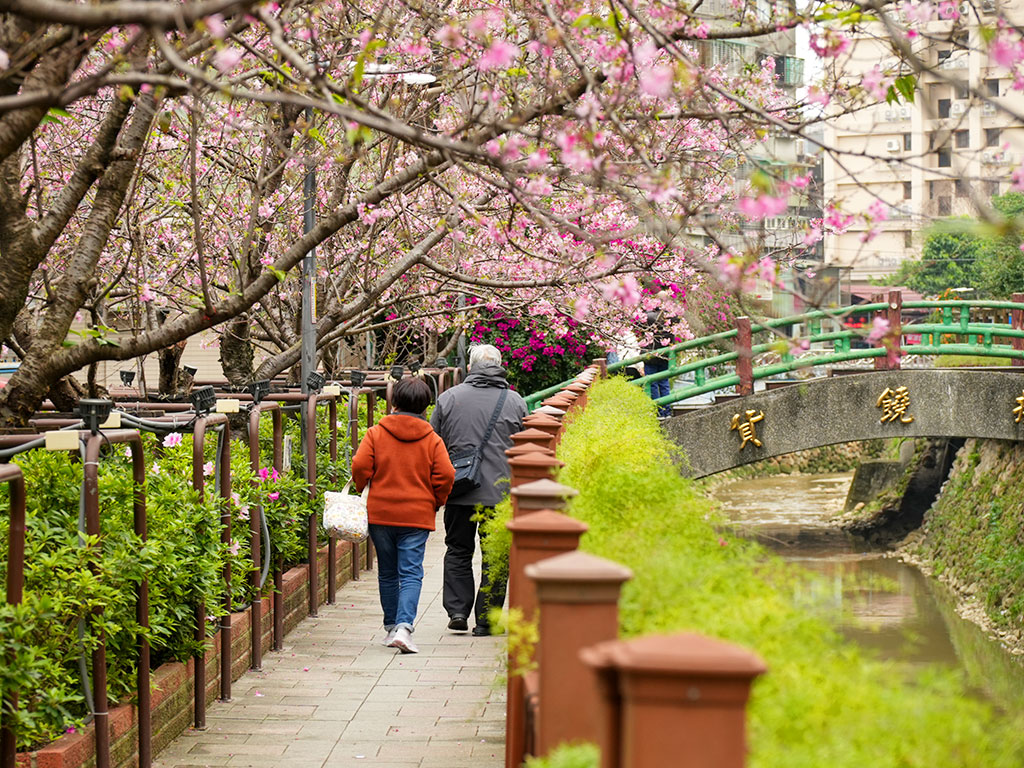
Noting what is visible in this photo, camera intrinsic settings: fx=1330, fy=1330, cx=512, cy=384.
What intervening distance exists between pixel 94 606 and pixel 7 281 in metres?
1.71

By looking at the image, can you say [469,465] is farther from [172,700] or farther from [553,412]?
[172,700]

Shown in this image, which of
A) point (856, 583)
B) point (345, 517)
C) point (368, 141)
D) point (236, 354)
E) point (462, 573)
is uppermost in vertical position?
point (368, 141)

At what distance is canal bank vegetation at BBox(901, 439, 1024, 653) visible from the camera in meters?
19.7

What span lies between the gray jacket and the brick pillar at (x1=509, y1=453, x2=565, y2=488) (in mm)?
3105

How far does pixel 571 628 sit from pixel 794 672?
44 cm

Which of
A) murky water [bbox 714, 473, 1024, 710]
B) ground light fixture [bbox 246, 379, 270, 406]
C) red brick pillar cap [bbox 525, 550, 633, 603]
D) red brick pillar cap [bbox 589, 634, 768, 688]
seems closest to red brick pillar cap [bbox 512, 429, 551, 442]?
murky water [bbox 714, 473, 1024, 710]

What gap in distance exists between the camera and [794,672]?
2496mm

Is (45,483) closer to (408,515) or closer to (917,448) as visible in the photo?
(408,515)

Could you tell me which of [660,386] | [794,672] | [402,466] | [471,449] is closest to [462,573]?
[471,449]

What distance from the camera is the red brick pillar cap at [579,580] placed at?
101 inches

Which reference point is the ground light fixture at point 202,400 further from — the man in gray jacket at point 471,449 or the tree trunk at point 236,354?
the tree trunk at point 236,354

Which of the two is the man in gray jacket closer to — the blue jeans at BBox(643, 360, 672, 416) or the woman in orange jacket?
the woman in orange jacket

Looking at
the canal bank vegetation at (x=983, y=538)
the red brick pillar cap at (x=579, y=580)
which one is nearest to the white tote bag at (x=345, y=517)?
the red brick pillar cap at (x=579, y=580)

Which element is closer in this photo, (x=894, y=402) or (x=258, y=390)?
(x=258, y=390)
